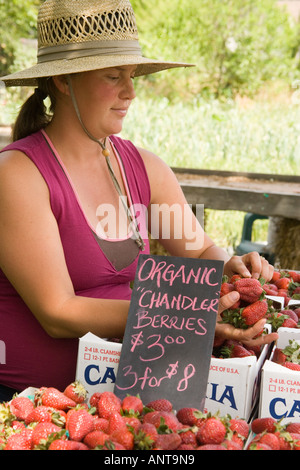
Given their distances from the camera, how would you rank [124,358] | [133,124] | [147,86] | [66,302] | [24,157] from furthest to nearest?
[147,86]
[133,124]
[24,157]
[66,302]
[124,358]

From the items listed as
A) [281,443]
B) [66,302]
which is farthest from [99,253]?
[281,443]

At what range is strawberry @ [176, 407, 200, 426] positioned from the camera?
1.20 m

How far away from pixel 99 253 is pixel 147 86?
11.5 meters

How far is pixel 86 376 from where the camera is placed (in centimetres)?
141

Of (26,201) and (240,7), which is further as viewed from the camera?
(240,7)

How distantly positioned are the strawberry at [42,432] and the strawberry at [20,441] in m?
0.01

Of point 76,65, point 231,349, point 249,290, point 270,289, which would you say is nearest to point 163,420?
point 231,349

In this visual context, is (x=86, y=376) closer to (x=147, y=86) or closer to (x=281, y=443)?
(x=281, y=443)

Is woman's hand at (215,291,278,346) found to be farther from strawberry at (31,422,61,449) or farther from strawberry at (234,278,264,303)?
strawberry at (31,422,61,449)

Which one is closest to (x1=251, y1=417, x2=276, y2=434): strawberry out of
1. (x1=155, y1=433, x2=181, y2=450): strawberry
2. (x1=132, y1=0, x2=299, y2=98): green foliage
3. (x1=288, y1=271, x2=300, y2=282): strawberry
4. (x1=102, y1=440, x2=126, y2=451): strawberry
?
(x1=155, y1=433, x2=181, y2=450): strawberry

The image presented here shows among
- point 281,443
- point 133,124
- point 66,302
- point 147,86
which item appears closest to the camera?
point 281,443

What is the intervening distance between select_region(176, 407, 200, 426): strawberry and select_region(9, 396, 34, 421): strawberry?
33cm

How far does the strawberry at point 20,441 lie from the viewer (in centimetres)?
113

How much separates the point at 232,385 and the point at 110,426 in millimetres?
312
